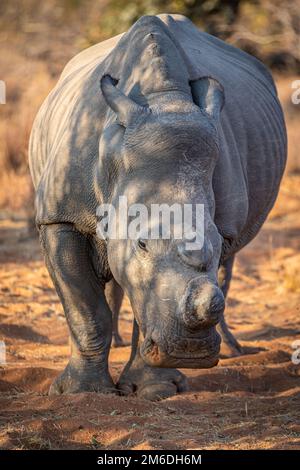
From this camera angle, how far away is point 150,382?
227 inches

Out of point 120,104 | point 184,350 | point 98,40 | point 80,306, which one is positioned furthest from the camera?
point 98,40

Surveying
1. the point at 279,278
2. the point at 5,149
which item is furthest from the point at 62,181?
the point at 5,149

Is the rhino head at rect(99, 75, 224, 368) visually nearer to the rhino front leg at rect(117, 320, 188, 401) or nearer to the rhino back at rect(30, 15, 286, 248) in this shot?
the rhino back at rect(30, 15, 286, 248)

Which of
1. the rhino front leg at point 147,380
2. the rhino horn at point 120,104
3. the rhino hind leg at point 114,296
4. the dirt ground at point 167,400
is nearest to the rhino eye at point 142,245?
the rhino horn at point 120,104

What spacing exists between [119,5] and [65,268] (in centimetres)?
1134

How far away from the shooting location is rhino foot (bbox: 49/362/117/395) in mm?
5715

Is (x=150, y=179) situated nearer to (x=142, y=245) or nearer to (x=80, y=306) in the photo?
(x=142, y=245)

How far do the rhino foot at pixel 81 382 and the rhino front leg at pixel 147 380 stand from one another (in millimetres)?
110

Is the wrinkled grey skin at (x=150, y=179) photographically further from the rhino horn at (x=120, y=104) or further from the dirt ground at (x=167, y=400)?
the dirt ground at (x=167, y=400)

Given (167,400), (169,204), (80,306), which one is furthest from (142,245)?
(167,400)

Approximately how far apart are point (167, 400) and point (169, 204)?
1472 mm
